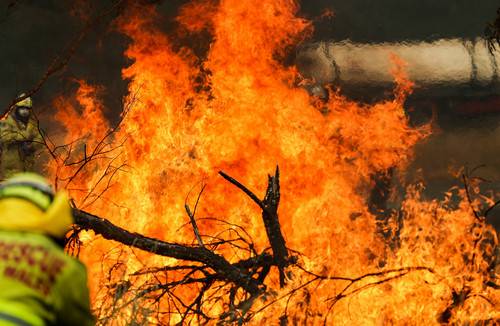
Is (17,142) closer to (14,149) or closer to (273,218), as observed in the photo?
(14,149)

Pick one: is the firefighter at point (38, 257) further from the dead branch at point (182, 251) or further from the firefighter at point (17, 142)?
the firefighter at point (17, 142)

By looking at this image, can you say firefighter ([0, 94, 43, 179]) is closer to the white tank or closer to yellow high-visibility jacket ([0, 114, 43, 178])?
yellow high-visibility jacket ([0, 114, 43, 178])

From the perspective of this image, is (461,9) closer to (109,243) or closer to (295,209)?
(295,209)

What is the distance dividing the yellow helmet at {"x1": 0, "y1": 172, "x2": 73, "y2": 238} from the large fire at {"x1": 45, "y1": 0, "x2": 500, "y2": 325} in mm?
3129

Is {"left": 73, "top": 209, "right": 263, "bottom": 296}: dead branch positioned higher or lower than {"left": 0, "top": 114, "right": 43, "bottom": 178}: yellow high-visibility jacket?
lower

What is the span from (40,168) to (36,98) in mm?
1375

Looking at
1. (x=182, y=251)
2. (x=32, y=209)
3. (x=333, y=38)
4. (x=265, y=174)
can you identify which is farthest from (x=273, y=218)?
(x=333, y=38)

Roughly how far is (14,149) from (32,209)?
22.9 feet

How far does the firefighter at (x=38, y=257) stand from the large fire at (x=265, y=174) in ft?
10.1

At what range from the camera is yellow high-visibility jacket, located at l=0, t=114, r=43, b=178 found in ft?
27.0

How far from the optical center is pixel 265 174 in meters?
7.62

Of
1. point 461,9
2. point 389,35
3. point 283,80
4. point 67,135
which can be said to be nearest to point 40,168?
point 67,135

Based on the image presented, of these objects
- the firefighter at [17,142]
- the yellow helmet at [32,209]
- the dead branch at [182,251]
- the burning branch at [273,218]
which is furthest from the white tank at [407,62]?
the yellow helmet at [32,209]

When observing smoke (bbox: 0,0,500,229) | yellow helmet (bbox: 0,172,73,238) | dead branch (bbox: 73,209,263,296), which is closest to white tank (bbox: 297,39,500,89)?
smoke (bbox: 0,0,500,229)
